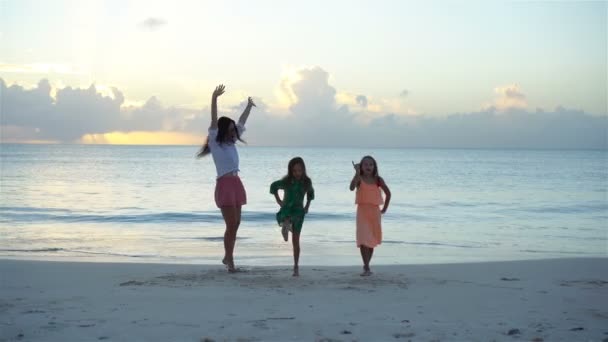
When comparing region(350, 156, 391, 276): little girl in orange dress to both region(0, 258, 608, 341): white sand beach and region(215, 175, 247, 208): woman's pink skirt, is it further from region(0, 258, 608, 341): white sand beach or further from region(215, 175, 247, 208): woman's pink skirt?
region(215, 175, 247, 208): woman's pink skirt

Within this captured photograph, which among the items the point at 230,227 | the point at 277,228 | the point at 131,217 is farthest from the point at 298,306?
the point at 131,217

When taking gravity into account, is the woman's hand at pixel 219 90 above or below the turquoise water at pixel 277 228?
above

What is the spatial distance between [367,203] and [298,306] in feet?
8.21

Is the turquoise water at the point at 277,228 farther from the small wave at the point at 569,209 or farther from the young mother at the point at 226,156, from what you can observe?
the young mother at the point at 226,156

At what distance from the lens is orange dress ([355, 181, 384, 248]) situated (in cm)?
813

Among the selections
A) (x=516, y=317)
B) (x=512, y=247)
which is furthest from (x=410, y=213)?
(x=516, y=317)

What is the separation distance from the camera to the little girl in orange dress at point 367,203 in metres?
8.13

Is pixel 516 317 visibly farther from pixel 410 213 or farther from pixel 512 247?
pixel 410 213

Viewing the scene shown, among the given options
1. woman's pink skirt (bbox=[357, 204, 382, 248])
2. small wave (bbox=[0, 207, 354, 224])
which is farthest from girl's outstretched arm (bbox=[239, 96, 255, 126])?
small wave (bbox=[0, 207, 354, 224])

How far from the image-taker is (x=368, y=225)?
820cm

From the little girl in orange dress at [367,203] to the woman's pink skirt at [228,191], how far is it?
60.2 inches

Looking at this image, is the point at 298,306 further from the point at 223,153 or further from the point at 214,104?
the point at 214,104

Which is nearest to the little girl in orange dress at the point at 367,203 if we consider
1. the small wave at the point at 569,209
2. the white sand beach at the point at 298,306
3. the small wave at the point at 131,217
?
the white sand beach at the point at 298,306

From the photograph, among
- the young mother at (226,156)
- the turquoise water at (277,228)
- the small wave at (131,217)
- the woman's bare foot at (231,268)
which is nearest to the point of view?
the young mother at (226,156)
